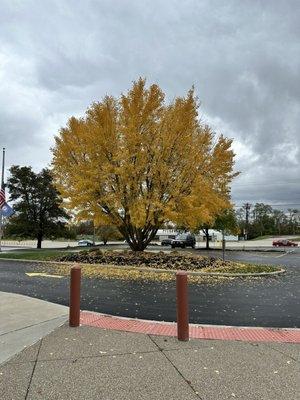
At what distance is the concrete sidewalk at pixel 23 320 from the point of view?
6297 mm

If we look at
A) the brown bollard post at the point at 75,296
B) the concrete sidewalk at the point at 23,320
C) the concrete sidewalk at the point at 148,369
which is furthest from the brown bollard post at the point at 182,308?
the concrete sidewalk at the point at 23,320

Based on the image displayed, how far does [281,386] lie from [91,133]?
54.4 ft

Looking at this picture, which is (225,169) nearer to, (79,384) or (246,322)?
(246,322)

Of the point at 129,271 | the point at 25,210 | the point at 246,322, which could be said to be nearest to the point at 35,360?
the point at 246,322

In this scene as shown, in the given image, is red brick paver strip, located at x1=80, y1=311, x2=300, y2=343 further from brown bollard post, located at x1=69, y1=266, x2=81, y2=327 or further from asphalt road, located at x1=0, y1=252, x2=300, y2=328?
asphalt road, located at x1=0, y1=252, x2=300, y2=328

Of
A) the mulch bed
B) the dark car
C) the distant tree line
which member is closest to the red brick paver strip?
the mulch bed

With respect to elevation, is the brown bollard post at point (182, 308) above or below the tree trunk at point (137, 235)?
below

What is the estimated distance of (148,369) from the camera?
5184mm

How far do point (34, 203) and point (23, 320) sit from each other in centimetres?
3631

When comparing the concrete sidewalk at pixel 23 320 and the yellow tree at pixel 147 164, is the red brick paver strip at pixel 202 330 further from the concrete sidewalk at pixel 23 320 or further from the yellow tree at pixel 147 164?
the yellow tree at pixel 147 164

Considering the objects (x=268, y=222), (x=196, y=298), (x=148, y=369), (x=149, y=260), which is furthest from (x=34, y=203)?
(x=268, y=222)

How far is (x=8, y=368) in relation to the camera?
17.2ft

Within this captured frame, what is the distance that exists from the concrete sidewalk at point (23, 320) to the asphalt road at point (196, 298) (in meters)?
0.73

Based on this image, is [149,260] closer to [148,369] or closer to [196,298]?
[196,298]
